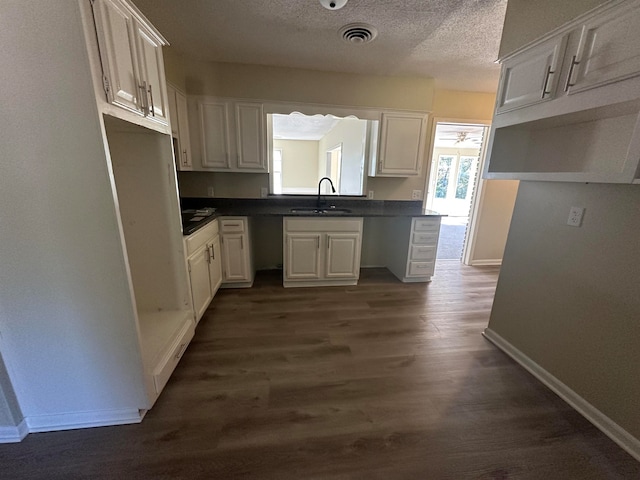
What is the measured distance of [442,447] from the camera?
126cm

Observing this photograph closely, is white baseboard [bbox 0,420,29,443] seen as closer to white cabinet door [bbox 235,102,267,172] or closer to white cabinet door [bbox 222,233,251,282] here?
white cabinet door [bbox 222,233,251,282]

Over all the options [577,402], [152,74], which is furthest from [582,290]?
[152,74]

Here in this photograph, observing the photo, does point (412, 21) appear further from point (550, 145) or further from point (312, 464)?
point (312, 464)

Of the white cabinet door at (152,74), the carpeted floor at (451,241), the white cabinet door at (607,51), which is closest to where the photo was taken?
the white cabinet door at (607,51)

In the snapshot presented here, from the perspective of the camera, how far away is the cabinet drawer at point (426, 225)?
298cm

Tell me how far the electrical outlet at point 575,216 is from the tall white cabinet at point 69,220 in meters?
2.43

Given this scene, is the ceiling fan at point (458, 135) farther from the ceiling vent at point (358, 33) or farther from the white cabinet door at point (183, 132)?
the white cabinet door at point (183, 132)

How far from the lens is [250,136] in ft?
9.39

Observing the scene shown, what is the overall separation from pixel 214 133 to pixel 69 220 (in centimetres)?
204

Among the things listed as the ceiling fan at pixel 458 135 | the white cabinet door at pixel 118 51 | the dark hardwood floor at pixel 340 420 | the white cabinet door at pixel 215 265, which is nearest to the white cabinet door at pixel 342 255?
the dark hardwood floor at pixel 340 420

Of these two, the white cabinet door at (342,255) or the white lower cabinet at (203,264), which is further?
the white cabinet door at (342,255)

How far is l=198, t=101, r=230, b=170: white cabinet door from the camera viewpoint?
2754mm

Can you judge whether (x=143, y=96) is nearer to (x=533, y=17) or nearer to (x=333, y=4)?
(x=333, y=4)

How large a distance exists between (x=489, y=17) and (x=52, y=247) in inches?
118
